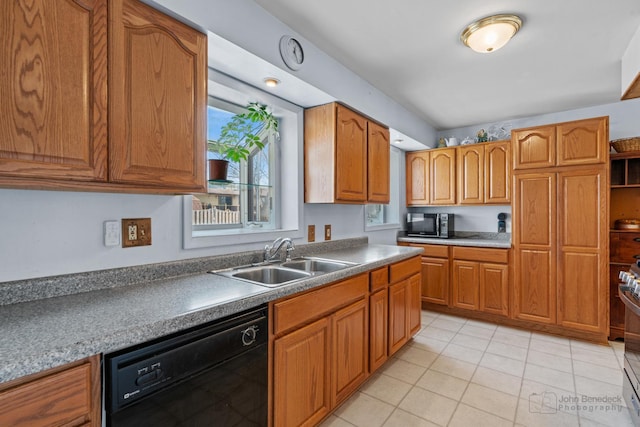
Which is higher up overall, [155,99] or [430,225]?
[155,99]

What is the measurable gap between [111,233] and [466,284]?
3.34 metres

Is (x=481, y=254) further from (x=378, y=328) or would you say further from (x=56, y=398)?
(x=56, y=398)

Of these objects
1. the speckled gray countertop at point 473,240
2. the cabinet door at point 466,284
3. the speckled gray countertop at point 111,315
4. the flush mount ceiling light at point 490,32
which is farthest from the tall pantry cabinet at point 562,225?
the speckled gray countertop at point 111,315

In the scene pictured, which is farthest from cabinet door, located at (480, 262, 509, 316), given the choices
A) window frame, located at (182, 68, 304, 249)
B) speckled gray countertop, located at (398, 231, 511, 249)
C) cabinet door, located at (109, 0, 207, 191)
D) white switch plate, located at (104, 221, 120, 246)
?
white switch plate, located at (104, 221, 120, 246)

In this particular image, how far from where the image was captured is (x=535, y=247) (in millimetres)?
3082

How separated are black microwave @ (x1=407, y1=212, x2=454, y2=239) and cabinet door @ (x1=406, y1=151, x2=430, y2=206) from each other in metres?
0.21

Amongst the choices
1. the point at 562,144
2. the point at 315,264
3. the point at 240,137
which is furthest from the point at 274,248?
the point at 562,144

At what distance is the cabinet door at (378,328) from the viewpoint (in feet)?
7.00

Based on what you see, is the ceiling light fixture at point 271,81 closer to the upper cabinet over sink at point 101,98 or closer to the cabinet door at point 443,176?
the upper cabinet over sink at point 101,98

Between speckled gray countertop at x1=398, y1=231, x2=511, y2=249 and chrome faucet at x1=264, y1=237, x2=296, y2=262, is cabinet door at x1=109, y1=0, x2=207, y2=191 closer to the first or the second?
chrome faucet at x1=264, y1=237, x2=296, y2=262

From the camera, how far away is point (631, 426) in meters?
1.75

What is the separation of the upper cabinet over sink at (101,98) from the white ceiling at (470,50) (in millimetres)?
783

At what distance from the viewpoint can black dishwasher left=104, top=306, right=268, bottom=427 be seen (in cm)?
91

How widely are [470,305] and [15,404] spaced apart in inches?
143
